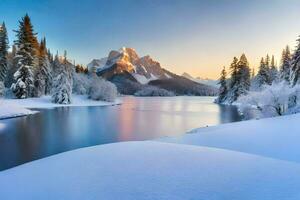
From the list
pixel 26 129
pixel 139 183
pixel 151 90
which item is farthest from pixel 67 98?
pixel 151 90

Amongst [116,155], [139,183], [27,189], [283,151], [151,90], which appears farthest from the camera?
[151,90]

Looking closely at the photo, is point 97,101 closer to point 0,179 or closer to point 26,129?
point 26,129

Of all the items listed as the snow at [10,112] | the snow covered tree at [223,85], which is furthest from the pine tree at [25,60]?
the snow covered tree at [223,85]

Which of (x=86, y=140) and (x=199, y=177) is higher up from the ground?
(x=199, y=177)

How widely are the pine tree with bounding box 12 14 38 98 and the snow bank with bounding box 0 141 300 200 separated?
41.1 m

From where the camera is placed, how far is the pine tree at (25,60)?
4447cm

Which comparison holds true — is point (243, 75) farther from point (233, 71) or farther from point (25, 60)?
point (25, 60)

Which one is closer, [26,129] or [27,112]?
[26,129]

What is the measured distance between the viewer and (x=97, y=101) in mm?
62219

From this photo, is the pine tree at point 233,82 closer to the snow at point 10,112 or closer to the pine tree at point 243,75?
the pine tree at point 243,75

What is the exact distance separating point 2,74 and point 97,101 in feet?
70.6

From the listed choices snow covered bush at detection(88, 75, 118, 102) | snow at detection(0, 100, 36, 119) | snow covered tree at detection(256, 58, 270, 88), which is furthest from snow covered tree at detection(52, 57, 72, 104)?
snow covered tree at detection(256, 58, 270, 88)

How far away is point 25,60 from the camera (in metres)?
47.2

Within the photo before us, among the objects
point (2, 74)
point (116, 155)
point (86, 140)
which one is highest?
point (2, 74)
